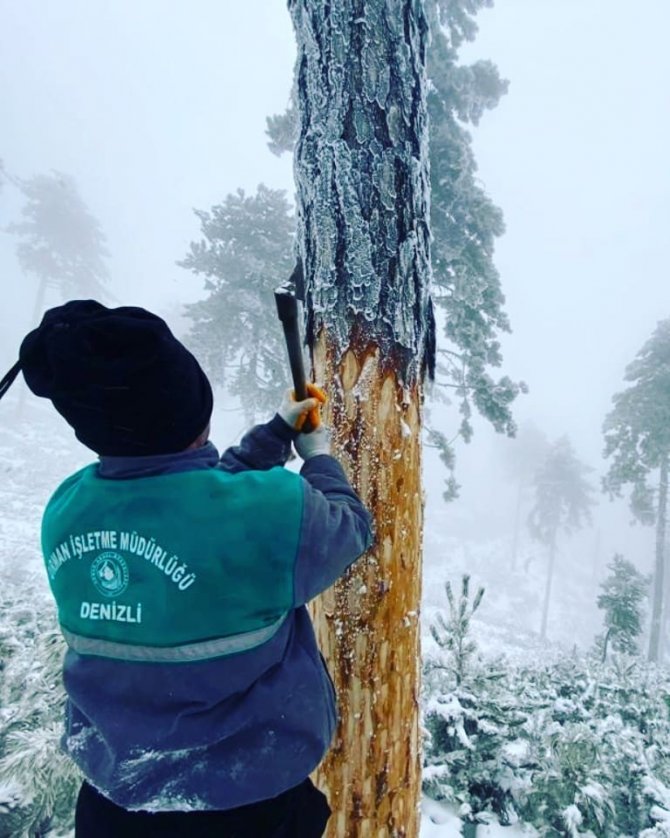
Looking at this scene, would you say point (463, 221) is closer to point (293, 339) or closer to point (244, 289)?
point (244, 289)

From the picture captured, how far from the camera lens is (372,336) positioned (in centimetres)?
201

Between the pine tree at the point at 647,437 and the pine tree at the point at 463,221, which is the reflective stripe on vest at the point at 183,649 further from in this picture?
the pine tree at the point at 647,437

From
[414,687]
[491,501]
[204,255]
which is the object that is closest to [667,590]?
[491,501]

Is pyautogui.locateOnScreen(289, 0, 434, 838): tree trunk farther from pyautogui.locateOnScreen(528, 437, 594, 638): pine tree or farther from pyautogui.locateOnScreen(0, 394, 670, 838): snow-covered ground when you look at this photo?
pyautogui.locateOnScreen(528, 437, 594, 638): pine tree

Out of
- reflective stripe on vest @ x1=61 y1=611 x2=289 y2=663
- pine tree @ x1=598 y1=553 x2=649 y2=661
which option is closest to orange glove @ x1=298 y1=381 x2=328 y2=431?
reflective stripe on vest @ x1=61 y1=611 x2=289 y2=663

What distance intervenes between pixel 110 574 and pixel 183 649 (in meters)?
0.28

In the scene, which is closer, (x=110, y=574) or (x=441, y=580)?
(x=110, y=574)

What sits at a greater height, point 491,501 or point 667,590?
point 491,501

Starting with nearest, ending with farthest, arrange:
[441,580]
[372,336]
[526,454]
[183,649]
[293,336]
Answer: [183,649] → [293,336] → [372,336] → [441,580] → [526,454]

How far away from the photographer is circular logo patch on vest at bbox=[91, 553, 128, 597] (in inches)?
48.9

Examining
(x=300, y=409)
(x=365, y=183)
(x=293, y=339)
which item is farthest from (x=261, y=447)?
(x=365, y=183)

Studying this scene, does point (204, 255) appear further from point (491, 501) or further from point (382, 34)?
point (491, 501)

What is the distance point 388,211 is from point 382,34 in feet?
2.62

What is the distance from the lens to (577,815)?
315 centimetres
